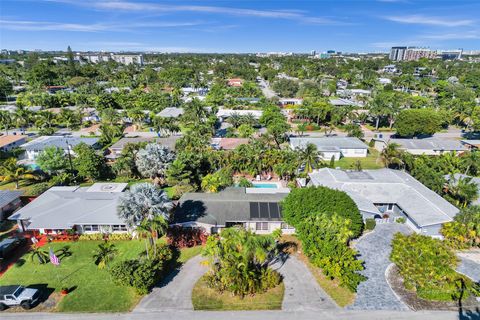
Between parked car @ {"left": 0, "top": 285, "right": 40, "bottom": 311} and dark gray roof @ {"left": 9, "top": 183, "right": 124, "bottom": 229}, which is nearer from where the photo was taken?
parked car @ {"left": 0, "top": 285, "right": 40, "bottom": 311}

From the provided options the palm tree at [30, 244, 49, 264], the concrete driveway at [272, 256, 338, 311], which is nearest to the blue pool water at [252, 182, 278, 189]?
the concrete driveway at [272, 256, 338, 311]

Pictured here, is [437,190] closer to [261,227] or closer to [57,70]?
[261,227]

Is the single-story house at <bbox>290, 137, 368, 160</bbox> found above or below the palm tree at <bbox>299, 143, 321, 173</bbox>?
below

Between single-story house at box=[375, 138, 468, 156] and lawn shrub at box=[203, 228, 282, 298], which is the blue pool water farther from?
single-story house at box=[375, 138, 468, 156]

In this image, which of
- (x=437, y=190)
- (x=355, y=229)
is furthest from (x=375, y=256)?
(x=437, y=190)

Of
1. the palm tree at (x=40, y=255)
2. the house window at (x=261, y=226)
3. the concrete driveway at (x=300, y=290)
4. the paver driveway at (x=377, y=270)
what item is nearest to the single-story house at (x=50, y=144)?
the palm tree at (x=40, y=255)

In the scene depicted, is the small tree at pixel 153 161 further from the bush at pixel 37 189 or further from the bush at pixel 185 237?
the bush at pixel 37 189
